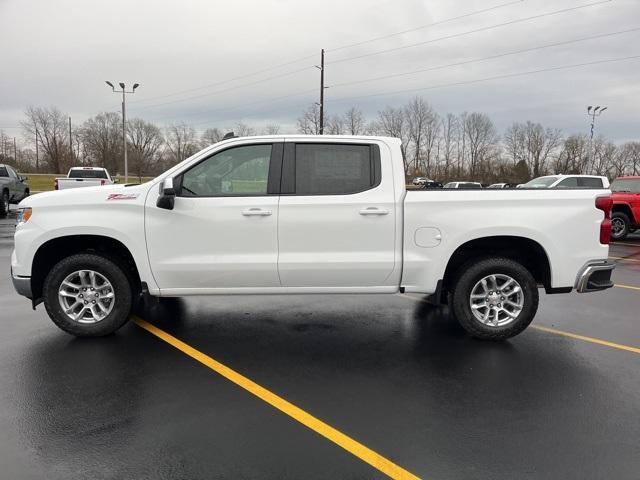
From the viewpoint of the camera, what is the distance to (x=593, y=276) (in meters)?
4.89

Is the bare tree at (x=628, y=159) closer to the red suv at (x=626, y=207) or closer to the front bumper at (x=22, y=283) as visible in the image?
the red suv at (x=626, y=207)

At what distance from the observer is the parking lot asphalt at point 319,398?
2.90 meters

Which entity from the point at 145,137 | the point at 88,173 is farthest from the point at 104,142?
the point at 88,173

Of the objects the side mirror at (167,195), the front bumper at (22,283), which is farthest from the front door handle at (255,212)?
the front bumper at (22,283)

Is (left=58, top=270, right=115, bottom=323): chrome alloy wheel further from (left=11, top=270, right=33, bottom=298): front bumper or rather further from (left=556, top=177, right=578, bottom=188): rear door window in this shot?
(left=556, top=177, right=578, bottom=188): rear door window

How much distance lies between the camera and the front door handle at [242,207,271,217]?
4743mm

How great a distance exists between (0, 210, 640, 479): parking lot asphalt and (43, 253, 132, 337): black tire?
0.15 metres

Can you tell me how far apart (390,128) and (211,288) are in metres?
82.3

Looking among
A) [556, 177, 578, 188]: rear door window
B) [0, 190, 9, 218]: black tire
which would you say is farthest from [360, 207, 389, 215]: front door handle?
[0, 190, 9, 218]: black tire

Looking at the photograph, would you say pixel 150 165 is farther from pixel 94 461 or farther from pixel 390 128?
pixel 94 461

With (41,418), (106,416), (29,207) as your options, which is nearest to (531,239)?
(106,416)

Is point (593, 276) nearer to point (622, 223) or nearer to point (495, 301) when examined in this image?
point (495, 301)

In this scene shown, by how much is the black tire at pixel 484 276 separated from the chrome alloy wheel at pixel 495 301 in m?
0.04

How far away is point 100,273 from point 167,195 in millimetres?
1083
